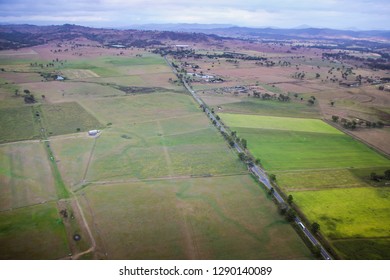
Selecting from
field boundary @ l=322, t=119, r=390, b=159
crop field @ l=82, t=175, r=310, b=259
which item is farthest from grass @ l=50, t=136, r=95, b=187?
field boundary @ l=322, t=119, r=390, b=159

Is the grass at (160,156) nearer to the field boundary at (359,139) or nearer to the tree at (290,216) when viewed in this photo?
the tree at (290,216)

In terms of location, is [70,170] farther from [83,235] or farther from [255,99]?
[255,99]

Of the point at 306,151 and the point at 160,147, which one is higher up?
the point at 306,151

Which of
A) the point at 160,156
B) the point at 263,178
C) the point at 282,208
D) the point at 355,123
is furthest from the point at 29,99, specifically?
the point at 355,123

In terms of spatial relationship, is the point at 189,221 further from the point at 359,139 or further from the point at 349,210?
the point at 359,139

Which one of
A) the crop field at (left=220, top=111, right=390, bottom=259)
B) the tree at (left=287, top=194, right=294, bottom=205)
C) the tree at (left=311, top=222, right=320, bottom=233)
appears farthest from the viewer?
the tree at (left=287, top=194, right=294, bottom=205)

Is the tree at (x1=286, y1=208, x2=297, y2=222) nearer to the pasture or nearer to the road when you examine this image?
the road
